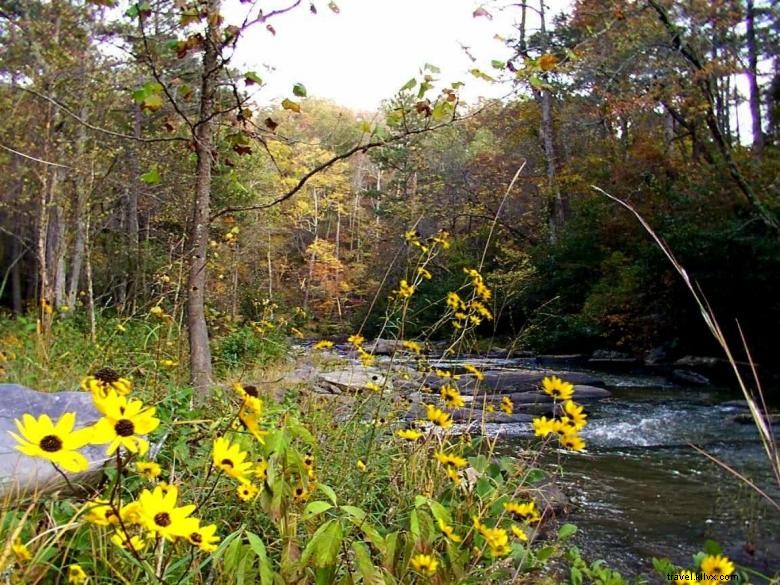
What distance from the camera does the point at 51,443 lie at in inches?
27.1

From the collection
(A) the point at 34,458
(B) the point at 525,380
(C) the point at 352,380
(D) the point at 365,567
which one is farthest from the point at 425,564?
(B) the point at 525,380

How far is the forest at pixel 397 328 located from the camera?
133 cm

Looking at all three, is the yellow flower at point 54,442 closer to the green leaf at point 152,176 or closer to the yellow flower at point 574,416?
the yellow flower at point 574,416

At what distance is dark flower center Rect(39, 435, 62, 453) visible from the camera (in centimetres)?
68

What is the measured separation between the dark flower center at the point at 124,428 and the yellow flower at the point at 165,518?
116mm

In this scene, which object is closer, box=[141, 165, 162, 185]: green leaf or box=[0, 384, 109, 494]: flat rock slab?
box=[0, 384, 109, 494]: flat rock slab

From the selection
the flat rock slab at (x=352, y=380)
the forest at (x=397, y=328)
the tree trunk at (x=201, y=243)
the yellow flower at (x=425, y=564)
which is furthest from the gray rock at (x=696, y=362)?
the yellow flower at (x=425, y=564)

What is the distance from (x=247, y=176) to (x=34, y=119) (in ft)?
23.0

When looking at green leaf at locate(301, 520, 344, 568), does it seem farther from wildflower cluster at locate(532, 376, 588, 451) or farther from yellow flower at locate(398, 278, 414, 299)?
yellow flower at locate(398, 278, 414, 299)

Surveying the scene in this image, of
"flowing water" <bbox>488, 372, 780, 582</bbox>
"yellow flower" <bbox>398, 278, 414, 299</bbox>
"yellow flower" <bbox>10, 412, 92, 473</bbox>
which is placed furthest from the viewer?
"flowing water" <bbox>488, 372, 780, 582</bbox>

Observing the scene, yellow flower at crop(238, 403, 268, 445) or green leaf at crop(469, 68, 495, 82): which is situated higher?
green leaf at crop(469, 68, 495, 82)

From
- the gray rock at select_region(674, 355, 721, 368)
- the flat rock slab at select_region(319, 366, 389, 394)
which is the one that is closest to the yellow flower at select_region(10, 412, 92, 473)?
the flat rock slab at select_region(319, 366, 389, 394)

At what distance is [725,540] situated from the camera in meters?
3.22

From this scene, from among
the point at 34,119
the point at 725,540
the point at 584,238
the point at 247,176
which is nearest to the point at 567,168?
the point at 584,238
